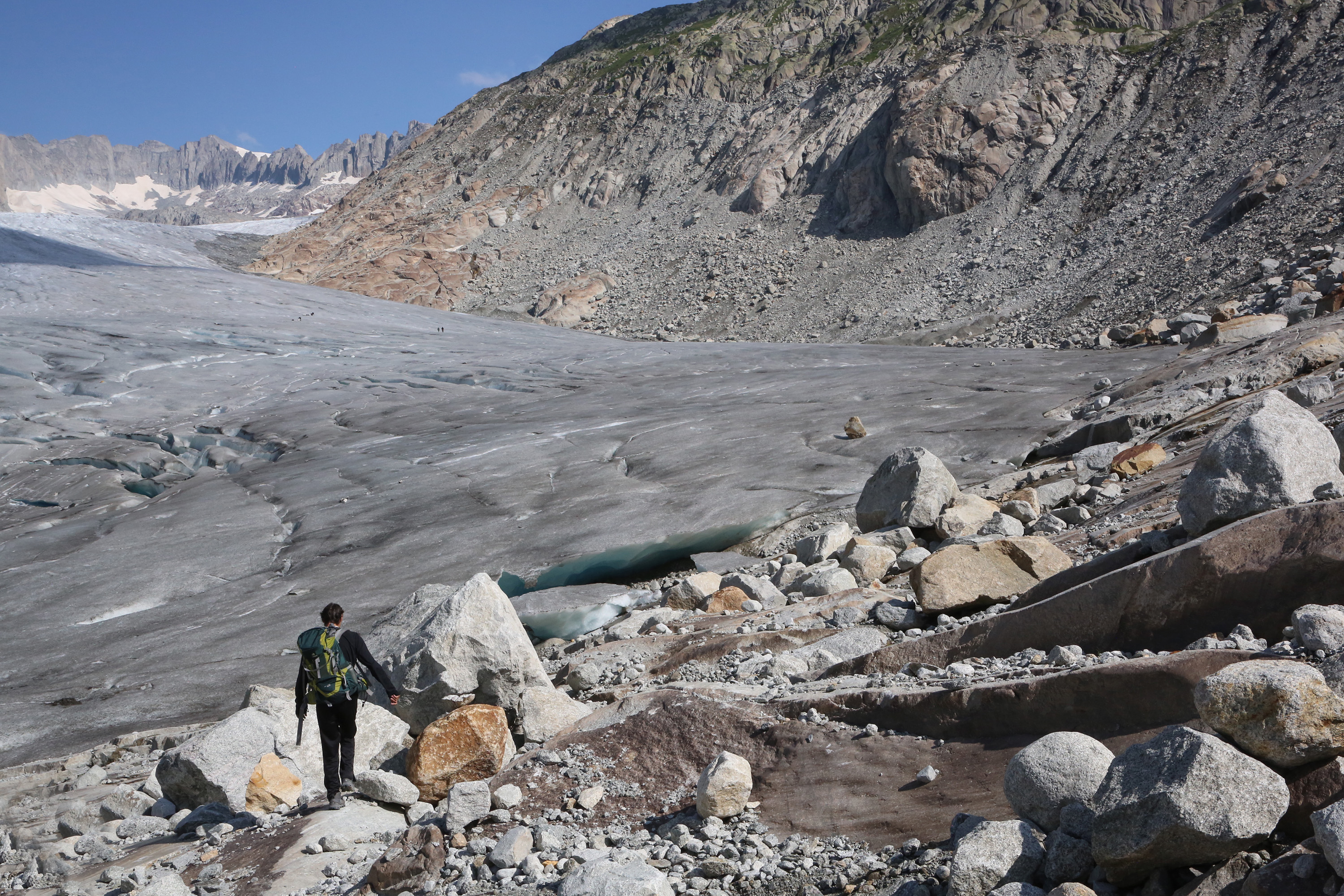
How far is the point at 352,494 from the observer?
17688 millimetres

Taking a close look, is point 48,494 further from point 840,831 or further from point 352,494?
point 840,831

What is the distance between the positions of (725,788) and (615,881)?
91 cm

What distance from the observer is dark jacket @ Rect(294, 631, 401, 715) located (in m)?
6.53

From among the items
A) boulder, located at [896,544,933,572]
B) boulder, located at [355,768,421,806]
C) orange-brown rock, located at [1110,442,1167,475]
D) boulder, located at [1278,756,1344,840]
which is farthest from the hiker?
orange-brown rock, located at [1110,442,1167,475]

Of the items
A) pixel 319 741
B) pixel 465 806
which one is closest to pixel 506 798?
pixel 465 806

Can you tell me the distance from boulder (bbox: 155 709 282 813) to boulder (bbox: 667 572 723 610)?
4817 mm

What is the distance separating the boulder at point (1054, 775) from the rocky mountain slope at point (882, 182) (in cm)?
3139

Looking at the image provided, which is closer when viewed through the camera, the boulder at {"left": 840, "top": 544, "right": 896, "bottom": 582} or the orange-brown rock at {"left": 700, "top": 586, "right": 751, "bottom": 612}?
the orange-brown rock at {"left": 700, "top": 586, "right": 751, "bottom": 612}

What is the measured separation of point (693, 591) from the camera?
1075 cm

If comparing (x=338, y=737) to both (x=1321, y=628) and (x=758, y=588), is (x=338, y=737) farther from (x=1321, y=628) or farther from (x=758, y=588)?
(x=1321, y=628)

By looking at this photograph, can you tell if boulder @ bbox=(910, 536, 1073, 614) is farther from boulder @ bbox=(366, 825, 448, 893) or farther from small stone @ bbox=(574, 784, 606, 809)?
boulder @ bbox=(366, 825, 448, 893)

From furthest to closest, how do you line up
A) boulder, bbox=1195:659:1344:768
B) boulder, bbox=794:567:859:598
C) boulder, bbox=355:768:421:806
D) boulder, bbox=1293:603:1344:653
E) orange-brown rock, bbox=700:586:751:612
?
orange-brown rock, bbox=700:586:751:612
boulder, bbox=794:567:859:598
boulder, bbox=355:768:421:806
boulder, bbox=1293:603:1344:653
boulder, bbox=1195:659:1344:768

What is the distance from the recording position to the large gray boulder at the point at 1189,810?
301cm

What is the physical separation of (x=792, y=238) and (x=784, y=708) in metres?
50.1
